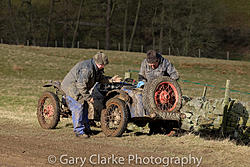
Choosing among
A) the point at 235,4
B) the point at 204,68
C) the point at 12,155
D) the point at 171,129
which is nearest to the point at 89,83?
the point at 171,129

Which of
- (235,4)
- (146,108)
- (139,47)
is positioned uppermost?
(235,4)

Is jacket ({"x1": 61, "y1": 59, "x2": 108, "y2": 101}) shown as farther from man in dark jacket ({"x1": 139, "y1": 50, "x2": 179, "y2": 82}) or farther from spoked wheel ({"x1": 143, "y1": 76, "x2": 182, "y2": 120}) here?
spoked wheel ({"x1": 143, "y1": 76, "x2": 182, "y2": 120})

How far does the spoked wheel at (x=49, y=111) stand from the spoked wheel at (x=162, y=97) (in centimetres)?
241

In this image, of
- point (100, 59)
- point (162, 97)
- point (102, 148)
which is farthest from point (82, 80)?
point (102, 148)

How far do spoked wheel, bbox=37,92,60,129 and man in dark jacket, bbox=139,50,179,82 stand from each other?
224 centimetres

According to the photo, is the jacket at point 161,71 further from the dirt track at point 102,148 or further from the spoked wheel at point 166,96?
the dirt track at point 102,148

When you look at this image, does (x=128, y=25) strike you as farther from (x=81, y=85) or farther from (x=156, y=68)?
(x=81, y=85)

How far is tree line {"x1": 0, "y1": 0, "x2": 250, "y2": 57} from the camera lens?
6000 cm

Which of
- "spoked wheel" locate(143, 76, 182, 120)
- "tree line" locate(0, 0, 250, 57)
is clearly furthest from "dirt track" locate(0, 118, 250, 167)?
"tree line" locate(0, 0, 250, 57)

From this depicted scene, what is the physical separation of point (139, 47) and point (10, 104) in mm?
55432

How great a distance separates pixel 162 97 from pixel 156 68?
1.13 metres

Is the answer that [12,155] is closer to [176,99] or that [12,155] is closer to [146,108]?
[146,108]

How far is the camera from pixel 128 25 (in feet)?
241

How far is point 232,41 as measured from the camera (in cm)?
7825
